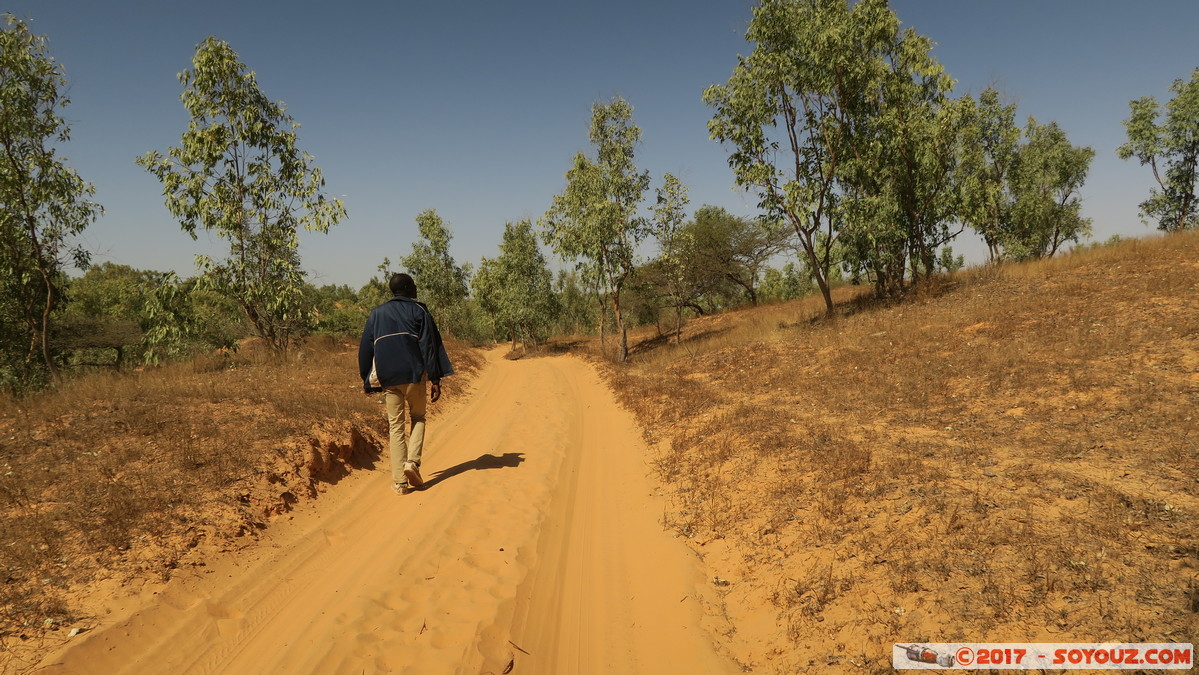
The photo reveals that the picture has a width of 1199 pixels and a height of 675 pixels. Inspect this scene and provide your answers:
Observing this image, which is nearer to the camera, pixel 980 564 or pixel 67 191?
pixel 980 564

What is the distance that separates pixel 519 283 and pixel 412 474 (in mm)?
26310

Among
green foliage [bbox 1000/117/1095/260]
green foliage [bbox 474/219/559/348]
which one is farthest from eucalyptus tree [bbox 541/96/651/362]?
green foliage [bbox 1000/117/1095/260]

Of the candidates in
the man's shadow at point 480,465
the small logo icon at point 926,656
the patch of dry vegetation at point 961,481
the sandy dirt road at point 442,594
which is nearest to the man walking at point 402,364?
the man's shadow at point 480,465

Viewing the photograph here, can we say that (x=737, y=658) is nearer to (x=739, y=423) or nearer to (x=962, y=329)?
(x=739, y=423)

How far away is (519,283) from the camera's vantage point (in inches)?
1243

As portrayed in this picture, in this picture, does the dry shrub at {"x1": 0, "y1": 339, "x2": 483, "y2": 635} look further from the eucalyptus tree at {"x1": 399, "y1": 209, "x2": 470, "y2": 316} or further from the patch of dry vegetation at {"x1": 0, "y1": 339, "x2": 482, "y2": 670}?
the eucalyptus tree at {"x1": 399, "y1": 209, "x2": 470, "y2": 316}

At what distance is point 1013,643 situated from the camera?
2.79 metres

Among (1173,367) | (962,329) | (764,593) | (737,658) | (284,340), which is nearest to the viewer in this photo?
(737,658)

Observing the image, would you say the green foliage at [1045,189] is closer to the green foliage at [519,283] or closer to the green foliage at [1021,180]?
the green foliage at [1021,180]

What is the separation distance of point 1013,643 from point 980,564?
33.7 inches

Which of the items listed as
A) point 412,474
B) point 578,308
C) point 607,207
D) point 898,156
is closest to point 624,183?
point 607,207

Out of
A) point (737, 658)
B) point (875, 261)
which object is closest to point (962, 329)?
point (875, 261)

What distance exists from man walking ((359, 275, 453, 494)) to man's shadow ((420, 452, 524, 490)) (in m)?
0.38

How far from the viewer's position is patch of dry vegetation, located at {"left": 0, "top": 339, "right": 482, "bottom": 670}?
373cm
